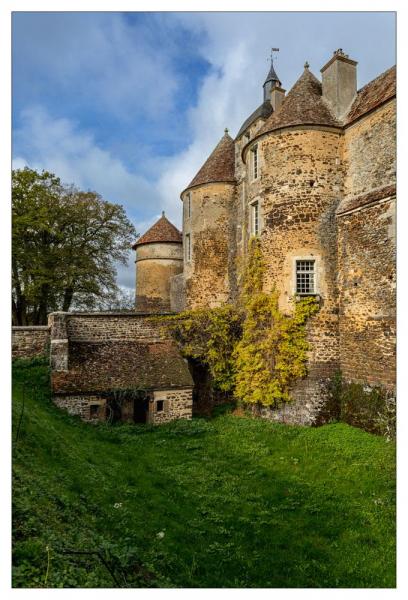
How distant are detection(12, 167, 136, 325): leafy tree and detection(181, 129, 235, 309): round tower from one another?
9.37 m

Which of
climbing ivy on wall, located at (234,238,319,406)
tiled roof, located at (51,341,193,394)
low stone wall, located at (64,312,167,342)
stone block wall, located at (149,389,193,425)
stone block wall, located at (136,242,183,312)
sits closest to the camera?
climbing ivy on wall, located at (234,238,319,406)

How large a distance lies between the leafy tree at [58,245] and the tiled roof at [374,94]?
1875 centimetres

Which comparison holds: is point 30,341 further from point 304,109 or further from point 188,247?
point 304,109

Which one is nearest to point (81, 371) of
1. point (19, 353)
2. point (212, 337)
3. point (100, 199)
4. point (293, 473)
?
point (19, 353)

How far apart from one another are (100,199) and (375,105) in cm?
2076

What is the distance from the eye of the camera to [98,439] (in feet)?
41.8

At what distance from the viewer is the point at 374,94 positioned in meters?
13.4

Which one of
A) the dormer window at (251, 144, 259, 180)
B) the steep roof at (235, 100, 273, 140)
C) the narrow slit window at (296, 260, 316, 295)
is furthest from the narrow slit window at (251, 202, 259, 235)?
the steep roof at (235, 100, 273, 140)

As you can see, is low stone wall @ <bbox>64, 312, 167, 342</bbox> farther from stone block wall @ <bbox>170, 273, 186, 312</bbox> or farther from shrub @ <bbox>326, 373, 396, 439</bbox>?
shrub @ <bbox>326, 373, 396, 439</bbox>

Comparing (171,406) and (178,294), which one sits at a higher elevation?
(178,294)

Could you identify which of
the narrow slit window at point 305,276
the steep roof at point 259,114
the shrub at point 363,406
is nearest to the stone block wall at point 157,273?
the steep roof at point 259,114

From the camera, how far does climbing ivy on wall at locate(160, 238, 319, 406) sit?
1394cm

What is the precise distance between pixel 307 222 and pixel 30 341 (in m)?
12.5

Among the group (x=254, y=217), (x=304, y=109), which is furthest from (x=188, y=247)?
(x=304, y=109)
